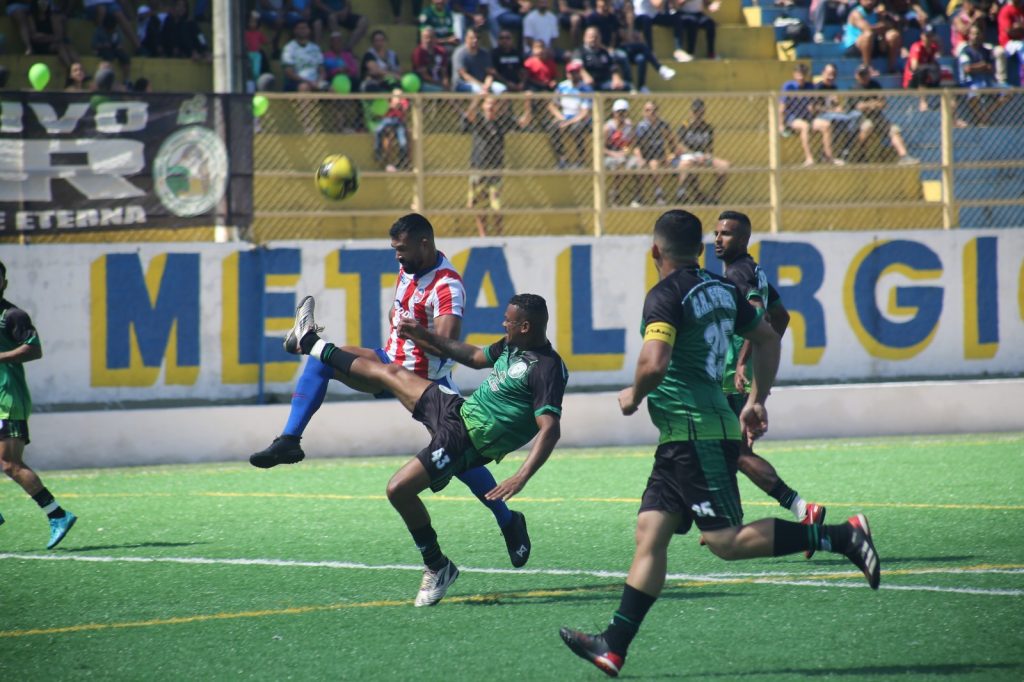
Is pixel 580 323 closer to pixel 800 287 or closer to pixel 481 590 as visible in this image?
pixel 800 287

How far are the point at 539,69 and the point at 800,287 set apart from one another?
5.21 metres

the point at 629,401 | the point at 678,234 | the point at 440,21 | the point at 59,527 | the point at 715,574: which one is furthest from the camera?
the point at 440,21

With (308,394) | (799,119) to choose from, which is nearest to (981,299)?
(799,119)

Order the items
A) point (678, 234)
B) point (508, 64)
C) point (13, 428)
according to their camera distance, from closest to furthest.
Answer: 1. point (678, 234)
2. point (13, 428)
3. point (508, 64)

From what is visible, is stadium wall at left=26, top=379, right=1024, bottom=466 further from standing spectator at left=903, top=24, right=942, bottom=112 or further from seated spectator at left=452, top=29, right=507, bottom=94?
standing spectator at left=903, top=24, right=942, bottom=112

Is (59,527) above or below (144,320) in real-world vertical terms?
below

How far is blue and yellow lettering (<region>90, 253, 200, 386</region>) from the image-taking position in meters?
14.7

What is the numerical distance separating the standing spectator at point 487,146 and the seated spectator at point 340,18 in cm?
423

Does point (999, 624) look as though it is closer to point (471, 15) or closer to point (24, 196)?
point (24, 196)

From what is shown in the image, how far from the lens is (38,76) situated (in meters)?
16.9

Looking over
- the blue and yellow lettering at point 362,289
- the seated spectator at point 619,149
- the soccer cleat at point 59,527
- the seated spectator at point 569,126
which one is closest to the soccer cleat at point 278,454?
the soccer cleat at point 59,527

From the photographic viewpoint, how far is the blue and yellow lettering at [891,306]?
16.6 m

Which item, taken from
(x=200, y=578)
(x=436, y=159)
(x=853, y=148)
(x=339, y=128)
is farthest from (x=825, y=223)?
(x=200, y=578)

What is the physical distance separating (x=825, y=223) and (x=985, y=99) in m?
2.41
